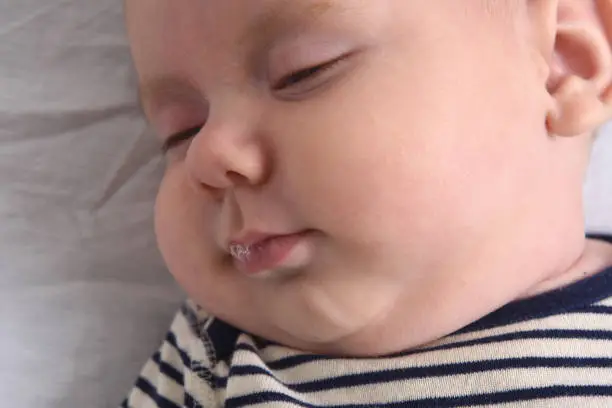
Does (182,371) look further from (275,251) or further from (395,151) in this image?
(395,151)

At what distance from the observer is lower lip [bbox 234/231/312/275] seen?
27.6 inches

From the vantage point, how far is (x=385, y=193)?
662 millimetres

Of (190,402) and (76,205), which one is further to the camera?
(76,205)

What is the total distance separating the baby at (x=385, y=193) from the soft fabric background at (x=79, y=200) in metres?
0.19

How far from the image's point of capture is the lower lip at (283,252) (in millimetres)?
700

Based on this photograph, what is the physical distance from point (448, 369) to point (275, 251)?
0.63 feet

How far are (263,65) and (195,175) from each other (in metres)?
0.12

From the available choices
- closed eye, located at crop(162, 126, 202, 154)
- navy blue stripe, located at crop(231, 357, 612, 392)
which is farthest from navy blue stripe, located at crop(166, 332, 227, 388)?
closed eye, located at crop(162, 126, 202, 154)

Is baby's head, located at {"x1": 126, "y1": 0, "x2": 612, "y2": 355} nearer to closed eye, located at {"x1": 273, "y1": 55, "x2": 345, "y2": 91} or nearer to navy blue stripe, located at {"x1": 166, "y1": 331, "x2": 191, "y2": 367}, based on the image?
closed eye, located at {"x1": 273, "y1": 55, "x2": 345, "y2": 91}

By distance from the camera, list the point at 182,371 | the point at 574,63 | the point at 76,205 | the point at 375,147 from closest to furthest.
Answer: the point at 375,147, the point at 574,63, the point at 182,371, the point at 76,205

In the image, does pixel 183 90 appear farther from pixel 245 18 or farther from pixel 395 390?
pixel 395 390

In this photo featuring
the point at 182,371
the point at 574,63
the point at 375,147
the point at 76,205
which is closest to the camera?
the point at 375,147

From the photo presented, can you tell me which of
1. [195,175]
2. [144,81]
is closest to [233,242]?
[195,175]

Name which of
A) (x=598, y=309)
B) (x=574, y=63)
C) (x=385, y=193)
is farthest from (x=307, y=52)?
(x=598, y=309)
